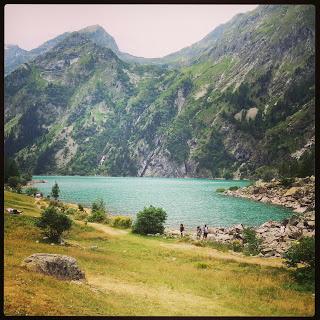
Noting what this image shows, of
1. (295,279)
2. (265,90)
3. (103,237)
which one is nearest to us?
(295,279)

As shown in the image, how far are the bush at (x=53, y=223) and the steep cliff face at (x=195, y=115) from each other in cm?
5569

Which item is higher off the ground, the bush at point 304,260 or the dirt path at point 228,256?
the bush at point 304,260

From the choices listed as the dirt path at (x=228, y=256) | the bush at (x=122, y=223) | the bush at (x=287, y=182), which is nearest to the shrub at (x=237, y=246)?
the dirt path at (x=228, y=256)

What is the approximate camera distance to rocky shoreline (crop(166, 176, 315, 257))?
28.4 meters

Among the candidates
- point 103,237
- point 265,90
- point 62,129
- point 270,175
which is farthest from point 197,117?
point 103,237

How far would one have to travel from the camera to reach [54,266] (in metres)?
15.3

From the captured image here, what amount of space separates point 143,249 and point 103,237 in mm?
3409

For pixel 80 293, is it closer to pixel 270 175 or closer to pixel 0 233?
pixel 0 233

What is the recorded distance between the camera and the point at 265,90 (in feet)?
505

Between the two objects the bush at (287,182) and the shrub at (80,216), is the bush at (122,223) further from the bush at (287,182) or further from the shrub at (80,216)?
the bush at (287,182)

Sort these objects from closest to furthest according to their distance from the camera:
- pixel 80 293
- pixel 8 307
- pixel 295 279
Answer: pixel 8 307
pixel 80 293
pixel 295 279

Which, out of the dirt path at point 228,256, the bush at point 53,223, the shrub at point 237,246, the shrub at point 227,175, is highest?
the shrub at point 227,175

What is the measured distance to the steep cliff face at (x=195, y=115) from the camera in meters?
109

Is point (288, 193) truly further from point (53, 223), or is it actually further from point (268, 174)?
point (53, 223)
